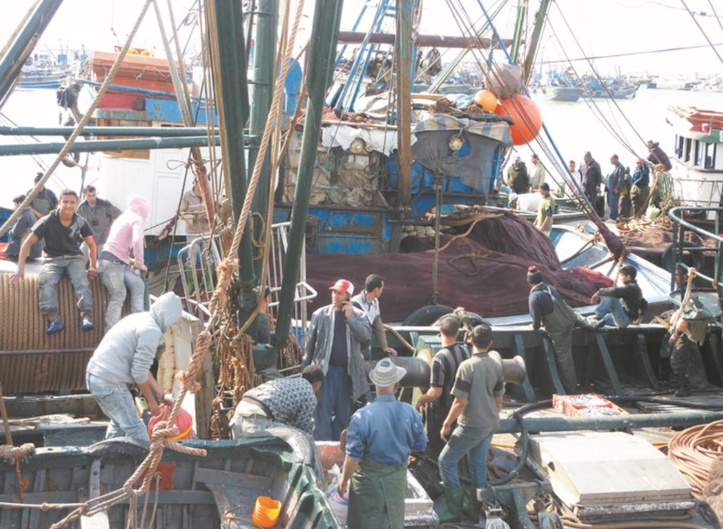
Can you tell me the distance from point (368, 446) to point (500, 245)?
8749mm

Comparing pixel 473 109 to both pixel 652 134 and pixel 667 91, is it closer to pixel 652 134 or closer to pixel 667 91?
pixel 652 134

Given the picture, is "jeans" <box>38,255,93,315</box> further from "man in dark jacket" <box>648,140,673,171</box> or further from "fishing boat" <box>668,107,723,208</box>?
"fishing boat" <box>668,107,723,208</box>

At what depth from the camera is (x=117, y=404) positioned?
19.5ft

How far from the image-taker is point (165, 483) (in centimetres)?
543

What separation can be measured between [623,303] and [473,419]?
3.84 m

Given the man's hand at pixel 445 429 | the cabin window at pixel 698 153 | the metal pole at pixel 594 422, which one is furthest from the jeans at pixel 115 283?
the cabin window at pixel 698 153

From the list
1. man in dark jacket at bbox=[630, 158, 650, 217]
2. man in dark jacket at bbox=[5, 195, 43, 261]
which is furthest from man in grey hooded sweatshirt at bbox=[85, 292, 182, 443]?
man in dark jacket at bbox=[630, 158, 650, 217]

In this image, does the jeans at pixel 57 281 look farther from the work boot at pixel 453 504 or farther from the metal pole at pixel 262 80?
the work boot at pixel 453 504

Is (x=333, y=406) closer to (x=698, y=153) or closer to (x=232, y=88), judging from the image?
(x=232, y=88)

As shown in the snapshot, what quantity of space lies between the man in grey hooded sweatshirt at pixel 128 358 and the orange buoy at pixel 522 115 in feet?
30.7

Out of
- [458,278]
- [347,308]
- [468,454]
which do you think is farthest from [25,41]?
[458,278]

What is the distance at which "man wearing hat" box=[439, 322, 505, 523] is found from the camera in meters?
6.04

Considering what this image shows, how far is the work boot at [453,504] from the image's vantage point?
628cm

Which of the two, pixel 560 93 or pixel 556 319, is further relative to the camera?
pixel 560 93
